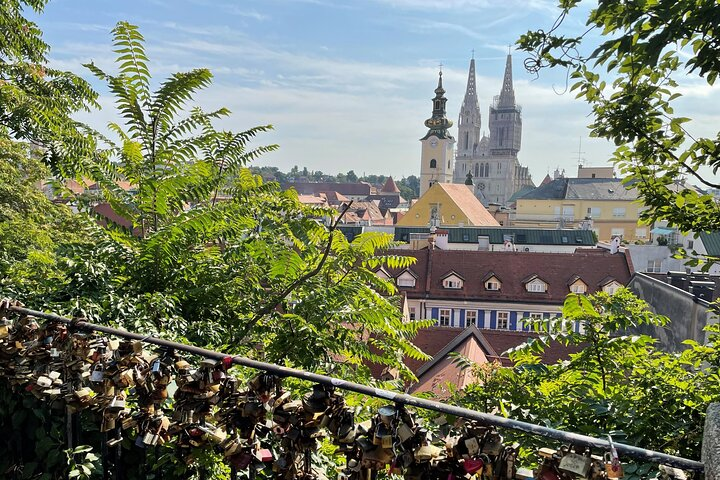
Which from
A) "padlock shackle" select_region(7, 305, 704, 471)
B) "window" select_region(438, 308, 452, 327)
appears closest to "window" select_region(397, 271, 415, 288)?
"window" select_region(438, 308, 452, 327)

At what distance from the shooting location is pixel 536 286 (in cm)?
3234

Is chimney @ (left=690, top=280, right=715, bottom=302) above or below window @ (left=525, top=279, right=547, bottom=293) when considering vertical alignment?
above

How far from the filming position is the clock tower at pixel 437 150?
310 feet

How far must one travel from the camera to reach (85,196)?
→ 4.56m

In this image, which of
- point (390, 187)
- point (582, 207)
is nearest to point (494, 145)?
point (390, 187)

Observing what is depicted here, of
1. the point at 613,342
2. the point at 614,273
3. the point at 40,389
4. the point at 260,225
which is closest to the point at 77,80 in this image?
the point at 260,225

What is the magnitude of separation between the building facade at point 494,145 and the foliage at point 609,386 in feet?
434

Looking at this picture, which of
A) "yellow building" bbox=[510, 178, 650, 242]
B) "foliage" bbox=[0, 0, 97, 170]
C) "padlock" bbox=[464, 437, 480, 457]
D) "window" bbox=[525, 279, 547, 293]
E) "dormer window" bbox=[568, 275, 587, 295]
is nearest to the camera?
"padlock" bbox=[464, 437, 480, 457]

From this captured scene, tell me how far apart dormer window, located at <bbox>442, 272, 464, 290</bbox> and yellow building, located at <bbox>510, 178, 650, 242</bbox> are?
42.5m

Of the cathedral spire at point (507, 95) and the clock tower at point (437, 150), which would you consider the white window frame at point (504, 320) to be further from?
the cathedral spire at point (507, 95)

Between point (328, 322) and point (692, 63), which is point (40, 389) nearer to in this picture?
point (328, 322)

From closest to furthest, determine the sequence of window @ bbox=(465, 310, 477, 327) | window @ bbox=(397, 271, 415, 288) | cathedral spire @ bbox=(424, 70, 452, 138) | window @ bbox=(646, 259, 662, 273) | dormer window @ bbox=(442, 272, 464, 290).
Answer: window @ bbox=(465, 310, 477, 327) → dormer window @ bbox=(442, 272, 464, 290) → window @ bbox=(397, 271, 415, 288) → window @ bbox=(646, 259, 662, 273) → cathedral spire @ bbox=(424, 70, 452, 138)

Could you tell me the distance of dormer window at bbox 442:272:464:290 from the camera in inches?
1297

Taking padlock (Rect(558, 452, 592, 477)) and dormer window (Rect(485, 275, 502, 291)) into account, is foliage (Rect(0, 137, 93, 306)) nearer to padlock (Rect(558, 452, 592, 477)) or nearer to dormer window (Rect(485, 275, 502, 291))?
padlock (Rect(558, 452, 592, 477))
